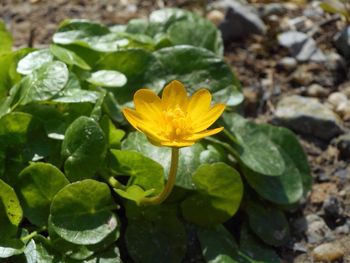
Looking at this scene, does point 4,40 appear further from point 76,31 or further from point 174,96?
point 174,96

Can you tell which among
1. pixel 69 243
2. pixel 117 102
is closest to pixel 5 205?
pixel 69 243

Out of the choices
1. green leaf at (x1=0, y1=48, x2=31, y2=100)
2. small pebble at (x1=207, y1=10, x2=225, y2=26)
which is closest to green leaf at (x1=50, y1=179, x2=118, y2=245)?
green leaf at (x1=0, y1=48, x2=31, y2=100)

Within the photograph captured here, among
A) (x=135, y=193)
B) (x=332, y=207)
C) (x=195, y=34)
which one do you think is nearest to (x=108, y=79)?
(x=135, y=193)

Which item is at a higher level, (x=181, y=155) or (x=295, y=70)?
(x=181, y=155)

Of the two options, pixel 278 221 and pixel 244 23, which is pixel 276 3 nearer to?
pixel 244 23

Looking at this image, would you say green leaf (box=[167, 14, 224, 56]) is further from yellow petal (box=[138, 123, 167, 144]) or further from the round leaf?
yellow petal (box=[138, 123, 167, 144])

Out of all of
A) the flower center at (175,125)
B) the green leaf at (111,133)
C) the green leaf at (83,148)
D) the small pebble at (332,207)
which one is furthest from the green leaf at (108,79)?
the small pebble at (332,207)

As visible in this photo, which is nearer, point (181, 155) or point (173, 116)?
point (173, 116)
